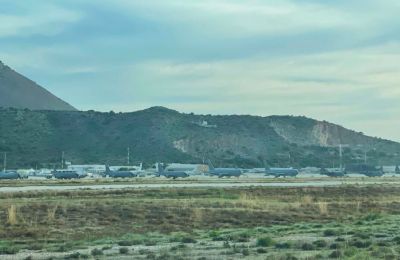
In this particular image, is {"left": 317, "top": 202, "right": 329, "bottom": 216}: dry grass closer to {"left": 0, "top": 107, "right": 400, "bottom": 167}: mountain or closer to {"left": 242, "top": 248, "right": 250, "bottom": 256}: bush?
{"left": 242, "top": 248, "right": 250, "bottom": 256}: bush

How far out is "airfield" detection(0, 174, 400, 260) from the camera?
2398 centimetres

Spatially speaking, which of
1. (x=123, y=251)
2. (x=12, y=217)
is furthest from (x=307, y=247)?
(x=12, y=217)

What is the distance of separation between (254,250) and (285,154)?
156092mm

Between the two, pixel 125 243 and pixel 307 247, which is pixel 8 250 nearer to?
pixel 125 243

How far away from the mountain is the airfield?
102542mm

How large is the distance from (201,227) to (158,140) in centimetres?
13656

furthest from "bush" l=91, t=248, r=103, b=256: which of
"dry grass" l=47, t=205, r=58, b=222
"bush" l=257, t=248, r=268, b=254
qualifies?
"dry grass" l=47, t=205, r=58, b=222

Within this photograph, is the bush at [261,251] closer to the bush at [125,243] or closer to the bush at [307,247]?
the bush at [307,247]

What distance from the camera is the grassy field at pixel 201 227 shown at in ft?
78.7

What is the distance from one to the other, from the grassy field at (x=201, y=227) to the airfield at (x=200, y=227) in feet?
0.09

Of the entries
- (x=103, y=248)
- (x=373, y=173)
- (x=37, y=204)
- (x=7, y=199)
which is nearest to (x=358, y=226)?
(x=103, y=248)

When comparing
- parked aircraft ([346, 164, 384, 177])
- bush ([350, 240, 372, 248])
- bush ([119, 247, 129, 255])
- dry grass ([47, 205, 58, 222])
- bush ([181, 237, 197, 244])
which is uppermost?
parked aircraft ([346, 164, 384, 177])

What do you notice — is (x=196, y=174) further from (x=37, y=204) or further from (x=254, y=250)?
(x=254, y=250)

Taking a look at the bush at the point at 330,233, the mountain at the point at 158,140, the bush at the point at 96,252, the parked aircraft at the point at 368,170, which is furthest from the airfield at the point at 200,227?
the mountain at the point at 158,140
